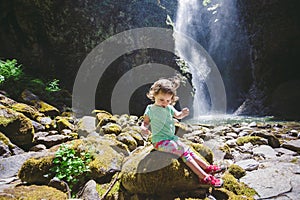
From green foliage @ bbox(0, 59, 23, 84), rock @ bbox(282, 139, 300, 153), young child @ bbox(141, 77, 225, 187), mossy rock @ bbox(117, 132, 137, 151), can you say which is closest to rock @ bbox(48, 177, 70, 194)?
young child @ bbox(141, 77, 225, 187)

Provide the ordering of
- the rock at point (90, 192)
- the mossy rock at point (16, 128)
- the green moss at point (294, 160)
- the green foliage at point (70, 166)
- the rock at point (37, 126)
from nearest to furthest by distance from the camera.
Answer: the rock at point (90, 192) < the green foliage at point (70, 166) < the green moss at point (294, 160) < the mossy rock at point (16, 128) < the rock at point (37, 126)

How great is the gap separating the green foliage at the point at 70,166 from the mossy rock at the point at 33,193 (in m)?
0.18

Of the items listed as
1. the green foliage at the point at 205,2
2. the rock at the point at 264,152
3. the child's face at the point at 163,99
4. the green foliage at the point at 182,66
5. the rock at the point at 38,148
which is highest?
the green foliage at the point at 205,2

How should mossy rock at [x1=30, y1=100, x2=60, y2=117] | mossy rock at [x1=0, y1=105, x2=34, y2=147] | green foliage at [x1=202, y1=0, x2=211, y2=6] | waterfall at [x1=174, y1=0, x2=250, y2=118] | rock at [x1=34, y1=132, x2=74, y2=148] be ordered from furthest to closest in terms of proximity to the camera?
1. green foliage at [x1=202, y1=0, x2=211, y2=6]
2. waterfall at [x1=174, y1=0, x2=250, y2=118]
3. mossy rock at [x1=30, y1=100, x2=60, y2=117]
4. rock at [x1=34, y1=132, x2=74, y2=148]
5. mossy rock at [x1=0, y1=105, x2=34, y2=147]

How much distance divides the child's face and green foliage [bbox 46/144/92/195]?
119 cm

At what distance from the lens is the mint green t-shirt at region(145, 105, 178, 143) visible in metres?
2.29

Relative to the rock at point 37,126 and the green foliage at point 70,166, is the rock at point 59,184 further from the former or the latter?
the rock at point 37,126

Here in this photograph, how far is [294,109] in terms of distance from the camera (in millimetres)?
15602

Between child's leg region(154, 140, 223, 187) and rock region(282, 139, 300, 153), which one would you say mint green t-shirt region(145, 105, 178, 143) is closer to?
child's leg region(154, 140, 223, 187)

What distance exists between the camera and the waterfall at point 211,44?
2135 centimetres

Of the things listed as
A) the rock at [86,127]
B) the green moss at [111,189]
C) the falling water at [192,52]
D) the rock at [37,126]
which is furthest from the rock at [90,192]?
the falling water at [192,52]

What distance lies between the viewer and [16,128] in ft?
11.7

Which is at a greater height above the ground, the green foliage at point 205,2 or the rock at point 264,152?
the green foliage at point 205,2

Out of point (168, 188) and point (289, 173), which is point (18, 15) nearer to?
Result: point (168, 188)
